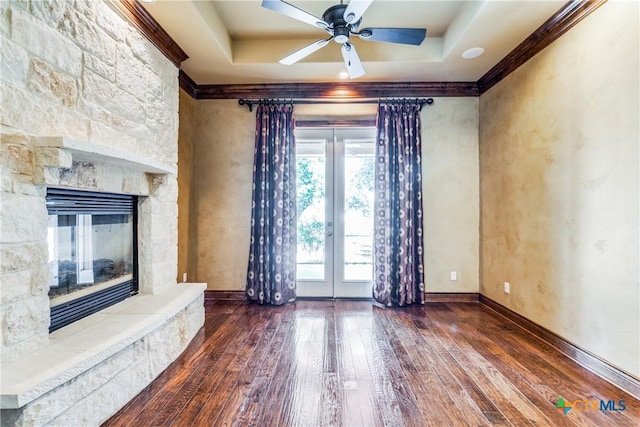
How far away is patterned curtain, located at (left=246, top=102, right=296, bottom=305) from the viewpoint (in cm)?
383

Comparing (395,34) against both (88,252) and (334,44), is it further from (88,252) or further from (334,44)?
(88,252)

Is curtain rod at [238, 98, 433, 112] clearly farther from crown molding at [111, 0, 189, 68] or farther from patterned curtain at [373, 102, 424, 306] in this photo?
crown molding at [111, 0, 189, 68]

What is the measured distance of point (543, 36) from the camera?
2.72 metres

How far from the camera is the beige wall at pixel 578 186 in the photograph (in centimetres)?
202

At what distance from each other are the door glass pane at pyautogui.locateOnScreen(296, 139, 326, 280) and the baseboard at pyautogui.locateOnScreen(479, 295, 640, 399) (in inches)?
90.3

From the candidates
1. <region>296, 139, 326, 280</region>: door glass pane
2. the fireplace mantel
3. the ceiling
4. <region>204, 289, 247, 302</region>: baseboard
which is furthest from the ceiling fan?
<region>204, 289, 247, 302</region>: baseboard

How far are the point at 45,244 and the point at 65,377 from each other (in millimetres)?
725

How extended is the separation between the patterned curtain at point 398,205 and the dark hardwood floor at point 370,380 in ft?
2.26

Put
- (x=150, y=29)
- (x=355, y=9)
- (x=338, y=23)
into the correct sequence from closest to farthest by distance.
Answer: (x=355, y=9)
(x=338, y=23)
(x=150, y=29)

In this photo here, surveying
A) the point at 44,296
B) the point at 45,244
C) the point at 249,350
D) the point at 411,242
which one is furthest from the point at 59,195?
the point at 411,242

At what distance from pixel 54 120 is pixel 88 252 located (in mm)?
970

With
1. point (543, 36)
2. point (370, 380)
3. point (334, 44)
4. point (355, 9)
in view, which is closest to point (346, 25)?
point (355, 9)

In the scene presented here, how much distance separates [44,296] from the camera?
165 centimetres

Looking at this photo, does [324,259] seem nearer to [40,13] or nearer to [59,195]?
[59,195]
